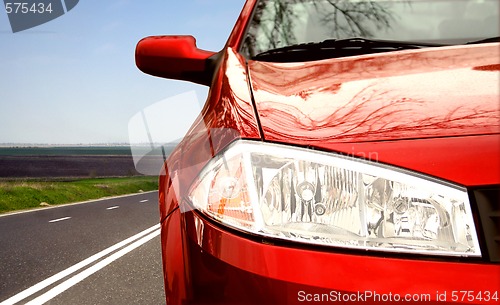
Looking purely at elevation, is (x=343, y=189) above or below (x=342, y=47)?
below

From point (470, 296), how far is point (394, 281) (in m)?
0.16

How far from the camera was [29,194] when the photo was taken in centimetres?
2453

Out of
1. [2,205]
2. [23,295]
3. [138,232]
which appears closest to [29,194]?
[2,205]

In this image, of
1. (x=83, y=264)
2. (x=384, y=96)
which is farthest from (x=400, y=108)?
(x=83, y=264)

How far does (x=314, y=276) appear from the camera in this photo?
1240mm

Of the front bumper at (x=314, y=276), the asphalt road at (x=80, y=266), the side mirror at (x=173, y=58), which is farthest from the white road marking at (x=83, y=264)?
the front bumper at (x=314, y=276)

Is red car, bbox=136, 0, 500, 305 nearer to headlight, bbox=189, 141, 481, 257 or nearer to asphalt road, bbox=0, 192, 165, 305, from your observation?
headlight, bbox=189, 141, 481, 257

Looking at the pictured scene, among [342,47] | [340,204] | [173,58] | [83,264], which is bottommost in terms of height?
[83,264]

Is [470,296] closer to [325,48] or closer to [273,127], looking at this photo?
[273,127]

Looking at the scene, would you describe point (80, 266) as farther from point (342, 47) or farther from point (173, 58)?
point (342, 47)

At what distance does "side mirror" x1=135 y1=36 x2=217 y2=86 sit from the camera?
231 cm

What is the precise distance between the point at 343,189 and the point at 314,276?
0.25 meters

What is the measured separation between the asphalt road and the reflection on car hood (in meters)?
3.03

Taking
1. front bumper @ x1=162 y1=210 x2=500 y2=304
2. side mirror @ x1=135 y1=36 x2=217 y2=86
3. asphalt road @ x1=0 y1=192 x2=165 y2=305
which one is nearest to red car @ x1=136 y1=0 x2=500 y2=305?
front bumper @ x1=162 y1=210 x2=500 y2=304
